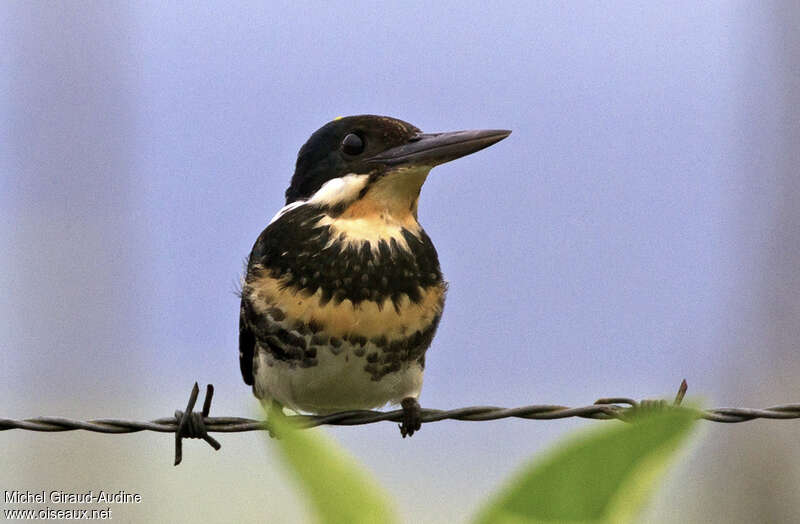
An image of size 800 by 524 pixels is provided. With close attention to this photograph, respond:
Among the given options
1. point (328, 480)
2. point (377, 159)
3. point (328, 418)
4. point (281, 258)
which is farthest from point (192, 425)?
point (328, 480)

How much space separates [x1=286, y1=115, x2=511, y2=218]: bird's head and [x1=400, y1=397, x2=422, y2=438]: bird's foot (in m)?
0.61

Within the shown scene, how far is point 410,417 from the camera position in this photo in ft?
10.9

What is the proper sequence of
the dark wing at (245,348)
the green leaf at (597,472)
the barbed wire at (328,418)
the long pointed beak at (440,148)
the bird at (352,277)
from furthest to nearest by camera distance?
the dark wing at (245,348) < the long pointed beak at (440,148) < the bird at (352,277) < the barbed wire at (328,418) < the green leaf at (597,472)

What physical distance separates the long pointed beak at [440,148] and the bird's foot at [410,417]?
2.53 ft

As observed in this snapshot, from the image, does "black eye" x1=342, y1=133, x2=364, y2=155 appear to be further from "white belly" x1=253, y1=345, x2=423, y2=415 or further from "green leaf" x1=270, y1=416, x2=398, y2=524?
"green leaf" x1=270, y1=416, x2=398, y2=524

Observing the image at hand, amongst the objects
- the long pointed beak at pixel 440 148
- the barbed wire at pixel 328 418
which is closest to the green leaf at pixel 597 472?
the barbed wire at pixel 328 418

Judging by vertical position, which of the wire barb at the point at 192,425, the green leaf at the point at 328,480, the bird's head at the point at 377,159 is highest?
the bird's head at the point at 377,159

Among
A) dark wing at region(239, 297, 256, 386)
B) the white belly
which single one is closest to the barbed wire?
the white belly

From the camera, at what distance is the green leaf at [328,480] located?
0.47 meters

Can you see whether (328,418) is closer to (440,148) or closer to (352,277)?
(352,277)

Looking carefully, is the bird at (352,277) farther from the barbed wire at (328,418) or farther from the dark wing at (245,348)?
the barbed wire at (328,418)

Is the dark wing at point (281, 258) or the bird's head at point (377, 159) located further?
the bird's head at point (377, 159)

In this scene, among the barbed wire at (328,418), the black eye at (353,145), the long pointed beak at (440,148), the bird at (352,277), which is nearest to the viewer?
the barbed wire at (328,418)

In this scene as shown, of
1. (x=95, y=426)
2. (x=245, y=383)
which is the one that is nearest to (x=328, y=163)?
(x=245, y=383)
